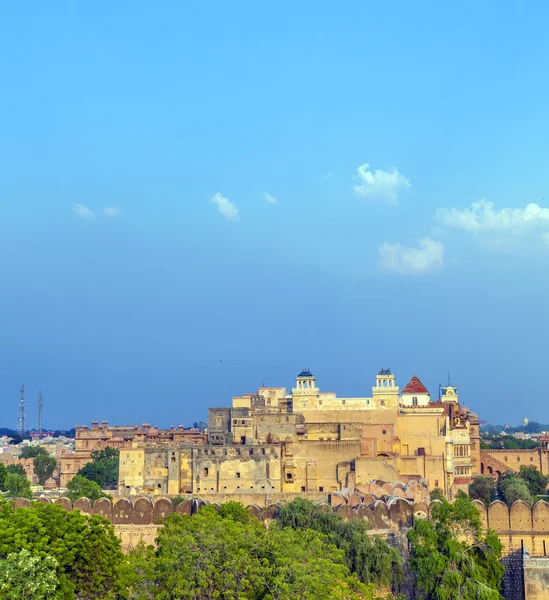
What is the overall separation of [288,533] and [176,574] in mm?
3764

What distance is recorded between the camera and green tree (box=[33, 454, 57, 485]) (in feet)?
327

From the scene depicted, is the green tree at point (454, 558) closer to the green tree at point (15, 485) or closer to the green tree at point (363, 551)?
the green tree at point (363, 551)

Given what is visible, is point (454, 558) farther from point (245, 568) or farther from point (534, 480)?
point (534, 480)

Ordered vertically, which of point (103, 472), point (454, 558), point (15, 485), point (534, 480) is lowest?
point (454, 558)

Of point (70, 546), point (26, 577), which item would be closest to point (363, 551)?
point (70, 546)

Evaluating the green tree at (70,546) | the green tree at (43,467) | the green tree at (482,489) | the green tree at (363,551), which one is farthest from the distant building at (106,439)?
the green tree at (70,546)

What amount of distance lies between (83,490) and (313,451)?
14499 mm

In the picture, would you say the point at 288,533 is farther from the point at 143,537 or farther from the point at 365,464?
the point at 365,464

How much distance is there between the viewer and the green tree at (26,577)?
30.5m

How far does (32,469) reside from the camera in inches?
4158

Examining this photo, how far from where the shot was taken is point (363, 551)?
39.2 metres

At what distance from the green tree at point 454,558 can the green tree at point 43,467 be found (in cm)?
6546

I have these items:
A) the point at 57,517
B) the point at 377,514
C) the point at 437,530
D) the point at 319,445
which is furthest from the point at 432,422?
the point at 57,517

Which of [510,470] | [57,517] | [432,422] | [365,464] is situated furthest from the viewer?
[510,470]
